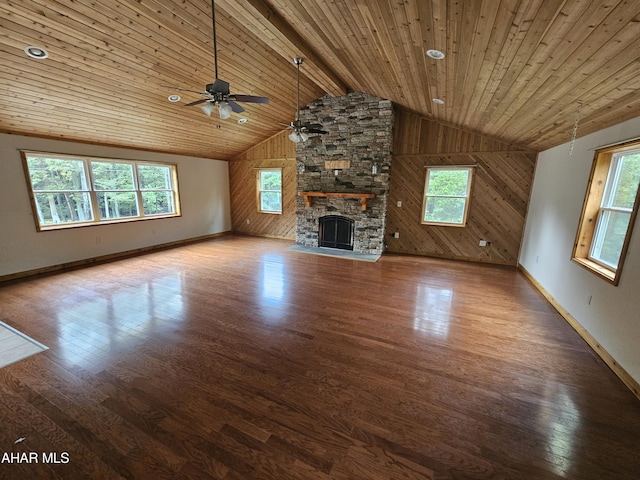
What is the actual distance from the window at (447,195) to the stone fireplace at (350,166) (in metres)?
0.94

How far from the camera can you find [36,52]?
2.94 meters

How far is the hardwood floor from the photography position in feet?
5.21

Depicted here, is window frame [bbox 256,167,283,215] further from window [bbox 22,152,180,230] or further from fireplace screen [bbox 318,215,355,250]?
window [bbox 22,152,180,230]

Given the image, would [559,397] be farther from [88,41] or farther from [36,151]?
[36,151]

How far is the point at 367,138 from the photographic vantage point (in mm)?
6027

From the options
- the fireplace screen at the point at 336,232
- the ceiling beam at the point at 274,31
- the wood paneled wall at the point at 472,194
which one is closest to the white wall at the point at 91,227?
the fireplace screen at the point at 336,232

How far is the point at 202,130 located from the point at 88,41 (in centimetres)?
295

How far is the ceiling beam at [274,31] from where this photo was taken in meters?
2.80

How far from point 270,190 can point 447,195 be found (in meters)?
4.76

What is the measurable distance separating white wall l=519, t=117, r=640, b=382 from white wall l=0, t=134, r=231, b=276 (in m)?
7.85

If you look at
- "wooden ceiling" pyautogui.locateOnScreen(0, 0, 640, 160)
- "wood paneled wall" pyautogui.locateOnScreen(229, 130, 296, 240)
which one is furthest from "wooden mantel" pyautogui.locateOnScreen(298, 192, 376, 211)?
"wooden ceiling" pyautogui.locateOnScreen(0, 0, 640, 160)

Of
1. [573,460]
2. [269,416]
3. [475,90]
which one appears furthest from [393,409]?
[475,90]

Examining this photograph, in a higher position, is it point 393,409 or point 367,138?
point 367,138

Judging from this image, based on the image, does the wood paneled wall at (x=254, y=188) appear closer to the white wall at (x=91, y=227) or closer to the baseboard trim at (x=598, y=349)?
the white wall at (x=91, y=227)
